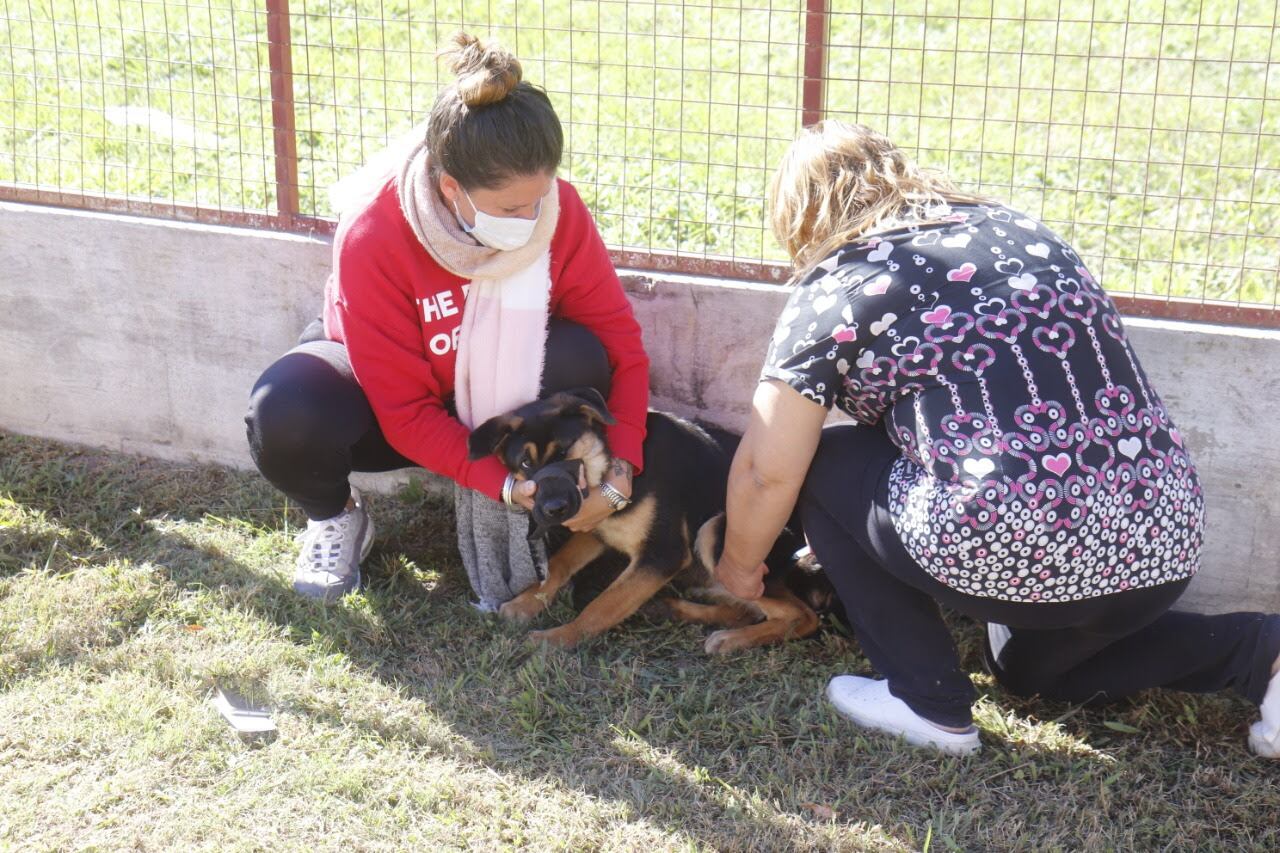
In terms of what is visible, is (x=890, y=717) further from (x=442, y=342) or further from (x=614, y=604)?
(x=442, y=342)

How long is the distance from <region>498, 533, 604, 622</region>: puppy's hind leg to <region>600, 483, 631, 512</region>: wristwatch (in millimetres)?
450

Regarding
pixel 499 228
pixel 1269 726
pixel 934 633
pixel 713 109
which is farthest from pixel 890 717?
pixel 713 109

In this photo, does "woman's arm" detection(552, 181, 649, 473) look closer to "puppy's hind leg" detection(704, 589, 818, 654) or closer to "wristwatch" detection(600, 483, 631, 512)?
"wristwatch" detection(600, 483, 631, 512)

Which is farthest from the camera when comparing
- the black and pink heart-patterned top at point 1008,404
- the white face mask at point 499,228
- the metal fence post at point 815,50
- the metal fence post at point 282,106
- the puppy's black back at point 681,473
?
the metal fence post at point 282,106

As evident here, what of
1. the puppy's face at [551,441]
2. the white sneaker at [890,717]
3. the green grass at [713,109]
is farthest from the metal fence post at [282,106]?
the white sneaker at [890,717]

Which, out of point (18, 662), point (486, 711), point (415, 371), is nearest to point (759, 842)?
point (486, 711)

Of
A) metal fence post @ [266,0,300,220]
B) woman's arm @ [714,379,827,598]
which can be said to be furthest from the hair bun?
metal fence post @ [266,0,300,220]

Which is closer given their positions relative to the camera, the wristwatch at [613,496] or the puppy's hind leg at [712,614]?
the wristwatch at [613,496]

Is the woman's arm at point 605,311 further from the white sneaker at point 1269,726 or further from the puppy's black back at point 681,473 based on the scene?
the white sneaker at point 1269,726

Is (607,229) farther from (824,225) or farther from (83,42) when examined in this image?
(83,42)

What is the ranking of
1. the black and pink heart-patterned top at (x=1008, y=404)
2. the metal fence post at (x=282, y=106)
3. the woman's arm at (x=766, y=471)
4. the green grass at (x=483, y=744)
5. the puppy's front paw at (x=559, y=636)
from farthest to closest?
the metal fence post at (x=282, y=106) < the puppy's front paw at (x=559, y=636) < the woman's arm at (x=766, y=471) < the green grass at (x=483, y=744) < the black and pink heart-patterned top at (x=1008, y=404)

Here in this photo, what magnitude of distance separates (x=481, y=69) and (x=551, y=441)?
4.05ft

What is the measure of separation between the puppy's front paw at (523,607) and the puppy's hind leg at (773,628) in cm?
64

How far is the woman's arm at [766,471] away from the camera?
3.53 meters
